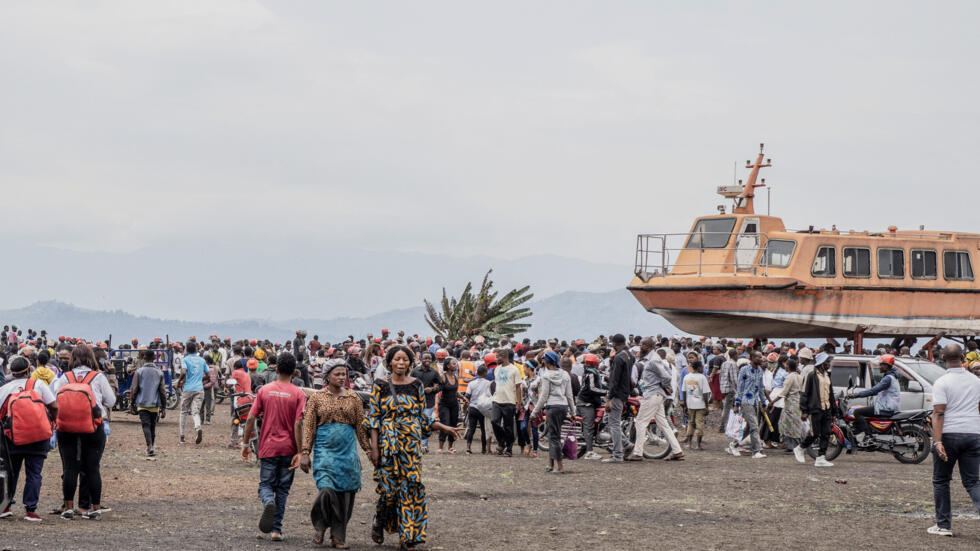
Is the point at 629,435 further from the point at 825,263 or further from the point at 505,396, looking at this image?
the point at 825,263

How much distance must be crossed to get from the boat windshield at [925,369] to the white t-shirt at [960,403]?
331 inches

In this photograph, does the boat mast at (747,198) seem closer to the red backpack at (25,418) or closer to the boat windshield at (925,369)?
the boat windshield at (925,369)

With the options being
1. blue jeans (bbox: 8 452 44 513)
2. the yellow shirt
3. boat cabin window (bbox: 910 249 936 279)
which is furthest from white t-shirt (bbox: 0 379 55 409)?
boat cabin window (bbox: 910 249 936 279)

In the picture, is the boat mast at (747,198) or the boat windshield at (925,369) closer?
the boat windshield at (925,369)

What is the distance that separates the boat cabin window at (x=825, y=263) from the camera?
26594 mm

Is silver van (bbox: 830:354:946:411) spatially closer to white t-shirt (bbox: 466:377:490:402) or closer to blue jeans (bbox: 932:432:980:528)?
white t-shirt (bbox: 466:377:490:402)

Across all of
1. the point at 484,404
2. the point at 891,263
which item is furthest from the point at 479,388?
the point at 891,263

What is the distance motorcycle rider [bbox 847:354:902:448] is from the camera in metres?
17.0

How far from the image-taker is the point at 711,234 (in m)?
27.6

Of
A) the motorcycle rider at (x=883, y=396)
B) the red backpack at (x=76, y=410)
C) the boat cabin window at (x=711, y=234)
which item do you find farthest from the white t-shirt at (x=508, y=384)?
the boat cabin window at (x=711, y=234)

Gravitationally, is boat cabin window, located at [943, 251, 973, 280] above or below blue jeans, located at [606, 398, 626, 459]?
above

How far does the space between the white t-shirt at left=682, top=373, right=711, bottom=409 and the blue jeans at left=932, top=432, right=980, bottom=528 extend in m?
8.00

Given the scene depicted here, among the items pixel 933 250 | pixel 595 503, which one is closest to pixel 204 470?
pixel 595 503

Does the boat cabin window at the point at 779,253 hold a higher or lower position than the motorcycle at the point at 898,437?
higher
